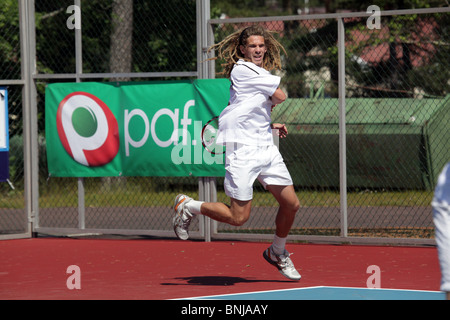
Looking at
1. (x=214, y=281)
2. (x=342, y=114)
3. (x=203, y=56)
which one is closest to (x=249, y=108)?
(x=214, y=281)

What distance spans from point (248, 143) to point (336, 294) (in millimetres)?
1492

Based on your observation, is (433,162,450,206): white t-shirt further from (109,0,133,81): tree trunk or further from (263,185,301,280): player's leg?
(109,0,133,81): tree trunk

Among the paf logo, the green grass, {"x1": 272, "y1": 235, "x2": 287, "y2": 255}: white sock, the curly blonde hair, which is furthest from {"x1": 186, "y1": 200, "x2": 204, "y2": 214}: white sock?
the green grass

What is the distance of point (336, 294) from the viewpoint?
7180 mm

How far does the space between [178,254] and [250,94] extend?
324 centimetres

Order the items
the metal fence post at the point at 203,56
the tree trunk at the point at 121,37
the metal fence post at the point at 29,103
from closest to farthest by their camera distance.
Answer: the metal fence post at the point at 203,56, the metal fence post at the point at 29,103, the tree trunk at the point at 121,37

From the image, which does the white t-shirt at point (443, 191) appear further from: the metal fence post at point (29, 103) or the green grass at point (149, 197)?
the green grass at point (149, 197)

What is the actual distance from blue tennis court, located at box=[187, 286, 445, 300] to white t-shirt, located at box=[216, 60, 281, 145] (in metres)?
1.31

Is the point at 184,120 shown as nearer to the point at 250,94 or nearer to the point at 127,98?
the point at 127,98

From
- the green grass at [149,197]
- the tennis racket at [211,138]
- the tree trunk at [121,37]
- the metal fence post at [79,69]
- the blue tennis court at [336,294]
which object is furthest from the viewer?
the tree trunk at [121,37]

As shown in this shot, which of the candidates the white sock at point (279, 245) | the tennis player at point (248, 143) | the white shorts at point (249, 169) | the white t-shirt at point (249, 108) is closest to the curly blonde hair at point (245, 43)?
the tennis player at point (248, 143)

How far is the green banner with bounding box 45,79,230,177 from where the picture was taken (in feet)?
36.8

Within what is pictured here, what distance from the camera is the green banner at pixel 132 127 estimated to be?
36.8ft

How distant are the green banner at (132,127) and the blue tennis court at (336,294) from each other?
3967 mm
